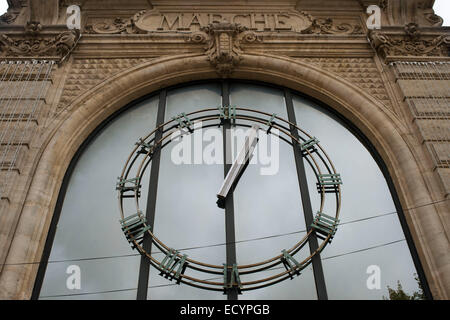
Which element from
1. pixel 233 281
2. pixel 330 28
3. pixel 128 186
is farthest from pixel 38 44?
pixel 233 281

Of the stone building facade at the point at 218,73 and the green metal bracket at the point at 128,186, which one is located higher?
the stone building facade at the point at 218,73

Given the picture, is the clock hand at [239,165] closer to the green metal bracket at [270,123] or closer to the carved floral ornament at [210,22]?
the green metal bracket at [270,123]

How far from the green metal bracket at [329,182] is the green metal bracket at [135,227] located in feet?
9.59

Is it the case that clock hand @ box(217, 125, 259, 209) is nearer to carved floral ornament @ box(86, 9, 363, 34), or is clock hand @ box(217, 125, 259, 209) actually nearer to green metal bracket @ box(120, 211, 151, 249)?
green metal bracket @ box(120, 211, 151, 249)

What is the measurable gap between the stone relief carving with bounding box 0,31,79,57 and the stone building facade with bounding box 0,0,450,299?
0.02 m

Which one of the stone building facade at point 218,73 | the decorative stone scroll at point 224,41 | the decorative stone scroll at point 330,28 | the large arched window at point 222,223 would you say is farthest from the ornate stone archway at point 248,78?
the decorative stone scroll at point 330,28

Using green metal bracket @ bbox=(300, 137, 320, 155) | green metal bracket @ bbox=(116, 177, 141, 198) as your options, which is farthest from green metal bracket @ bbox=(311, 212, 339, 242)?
green metal bracket @ bbox=(116, 177, 141, 198)

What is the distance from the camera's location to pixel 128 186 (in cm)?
759

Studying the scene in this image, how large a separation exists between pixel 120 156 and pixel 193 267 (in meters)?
2.61

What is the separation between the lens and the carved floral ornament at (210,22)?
9.98m

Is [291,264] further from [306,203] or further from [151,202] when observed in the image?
[151,202]

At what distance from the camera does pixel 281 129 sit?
850cm
